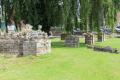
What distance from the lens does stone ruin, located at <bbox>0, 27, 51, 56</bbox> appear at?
59.2 ft

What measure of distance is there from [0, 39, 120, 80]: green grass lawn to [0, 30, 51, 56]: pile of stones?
545mm

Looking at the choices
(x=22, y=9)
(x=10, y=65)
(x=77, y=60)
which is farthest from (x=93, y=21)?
(x=10, y=65)

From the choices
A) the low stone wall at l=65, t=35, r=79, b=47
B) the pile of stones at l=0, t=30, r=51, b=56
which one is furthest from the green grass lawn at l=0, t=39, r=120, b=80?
the low stone wall at l=65, t=35, r=79, b=47

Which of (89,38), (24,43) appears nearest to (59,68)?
(24,43)

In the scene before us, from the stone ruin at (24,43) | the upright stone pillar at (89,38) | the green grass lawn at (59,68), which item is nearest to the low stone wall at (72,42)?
the upright stone pillar at (89,38)

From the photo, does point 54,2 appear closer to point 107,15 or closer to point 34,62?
point 107,15

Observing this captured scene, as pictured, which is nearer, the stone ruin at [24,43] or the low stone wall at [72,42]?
the stone ruin at [24,43]

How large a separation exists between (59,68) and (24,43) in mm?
4278

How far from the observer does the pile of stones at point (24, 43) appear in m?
18.0

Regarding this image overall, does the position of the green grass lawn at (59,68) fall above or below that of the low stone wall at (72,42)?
below

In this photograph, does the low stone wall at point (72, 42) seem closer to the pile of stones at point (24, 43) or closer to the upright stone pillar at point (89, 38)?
the upright stone pillar at point (89, 38)

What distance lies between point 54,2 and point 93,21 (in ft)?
10.8

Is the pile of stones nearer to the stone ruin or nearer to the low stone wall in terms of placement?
the stone ruin

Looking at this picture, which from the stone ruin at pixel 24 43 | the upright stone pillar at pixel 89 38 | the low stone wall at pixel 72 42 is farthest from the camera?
the upright stone pillar at pixel 89 38
